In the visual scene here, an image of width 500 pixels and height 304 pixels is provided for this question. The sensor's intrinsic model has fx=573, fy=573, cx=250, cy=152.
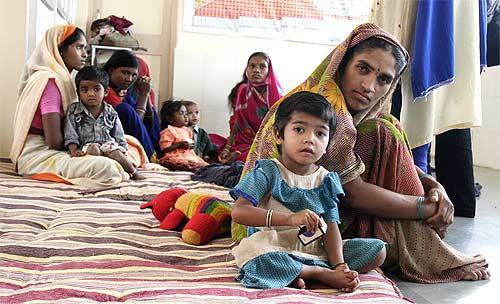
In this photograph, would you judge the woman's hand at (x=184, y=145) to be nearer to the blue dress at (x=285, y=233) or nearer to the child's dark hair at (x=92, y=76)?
the child's dark hair at (x=92, y=76)

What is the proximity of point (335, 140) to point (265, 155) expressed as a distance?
0.71 feet

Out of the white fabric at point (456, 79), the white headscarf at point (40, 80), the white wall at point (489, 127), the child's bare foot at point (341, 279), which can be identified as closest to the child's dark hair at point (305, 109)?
the child's bare foot at point (341, 279)

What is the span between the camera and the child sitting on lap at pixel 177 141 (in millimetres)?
3926

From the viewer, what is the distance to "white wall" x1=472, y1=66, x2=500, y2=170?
18.6 feet

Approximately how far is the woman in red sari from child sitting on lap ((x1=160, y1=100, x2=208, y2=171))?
31 centimetres

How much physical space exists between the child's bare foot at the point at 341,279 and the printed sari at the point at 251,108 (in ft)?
9.34

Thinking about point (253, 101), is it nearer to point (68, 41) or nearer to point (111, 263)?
point (68, 41)

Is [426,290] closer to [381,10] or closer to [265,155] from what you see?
[265,155]

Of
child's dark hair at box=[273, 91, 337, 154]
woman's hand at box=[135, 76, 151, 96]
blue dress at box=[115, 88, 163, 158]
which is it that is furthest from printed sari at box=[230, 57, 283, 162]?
child's dark hair at box=[273, 91, 337, 154]

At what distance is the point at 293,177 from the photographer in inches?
61.6

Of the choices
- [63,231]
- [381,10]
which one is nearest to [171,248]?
[63,231]

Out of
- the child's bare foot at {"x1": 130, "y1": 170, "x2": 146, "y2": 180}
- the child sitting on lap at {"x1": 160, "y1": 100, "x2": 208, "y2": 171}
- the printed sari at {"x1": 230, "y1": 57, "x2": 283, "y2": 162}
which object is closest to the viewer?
the child's bare foot at {"x1": 130, "y1": 170, "x2": 146, "y2": 180}

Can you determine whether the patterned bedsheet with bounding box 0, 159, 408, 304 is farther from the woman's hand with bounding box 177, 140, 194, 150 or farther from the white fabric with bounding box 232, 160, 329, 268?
the woman's hand with bounding box 177, 140, 194, 150

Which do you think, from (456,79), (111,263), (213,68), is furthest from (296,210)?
(213,68)
